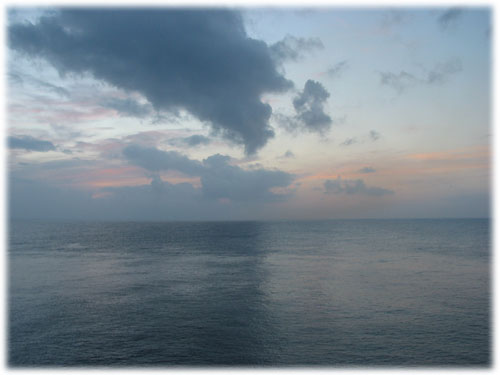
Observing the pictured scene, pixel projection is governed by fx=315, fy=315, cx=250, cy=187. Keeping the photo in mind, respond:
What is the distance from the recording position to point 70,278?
6250 centimetres

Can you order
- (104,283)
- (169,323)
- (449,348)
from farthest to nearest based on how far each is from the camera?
(104,283), (169,323), (449,348)

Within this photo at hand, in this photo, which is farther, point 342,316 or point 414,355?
point 342,316

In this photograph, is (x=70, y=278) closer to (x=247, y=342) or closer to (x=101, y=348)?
(x=101, y=348)

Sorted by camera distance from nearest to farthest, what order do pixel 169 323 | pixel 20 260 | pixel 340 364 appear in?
pixel 340 364 → pixel 169 323 → pixel 20 260

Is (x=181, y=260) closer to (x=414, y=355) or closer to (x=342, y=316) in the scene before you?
(x=342, y=316)

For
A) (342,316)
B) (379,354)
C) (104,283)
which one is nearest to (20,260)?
(104,283)

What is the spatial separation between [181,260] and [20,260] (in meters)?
A: 42.9

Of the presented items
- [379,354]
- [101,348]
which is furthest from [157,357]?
[379,354]

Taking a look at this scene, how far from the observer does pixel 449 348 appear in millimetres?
31328

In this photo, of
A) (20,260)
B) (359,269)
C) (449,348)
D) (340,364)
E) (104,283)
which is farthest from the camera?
(20,260)

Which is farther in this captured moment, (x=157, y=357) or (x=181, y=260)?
(x=181, y=260)

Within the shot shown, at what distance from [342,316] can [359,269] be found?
34358 millimetres

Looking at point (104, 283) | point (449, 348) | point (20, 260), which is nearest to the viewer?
point (449, 348)

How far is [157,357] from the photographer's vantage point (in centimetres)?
2997
